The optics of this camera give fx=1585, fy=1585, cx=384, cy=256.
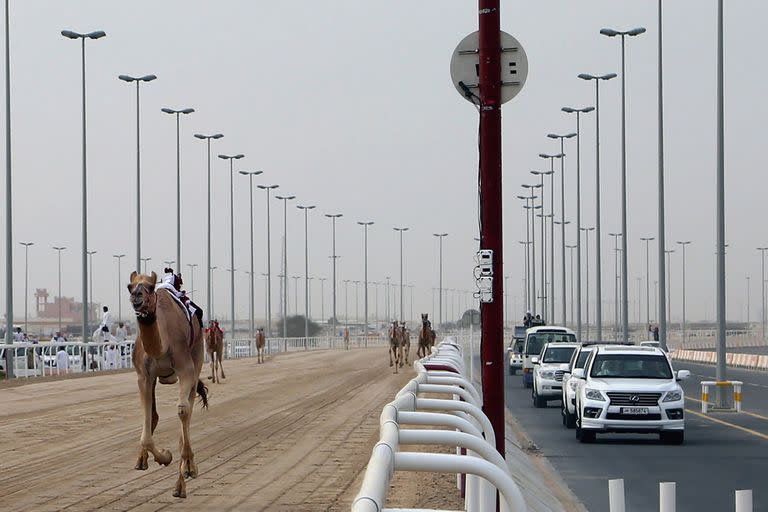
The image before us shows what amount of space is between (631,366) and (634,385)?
5.11ft

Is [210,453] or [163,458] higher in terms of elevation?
[163,458]

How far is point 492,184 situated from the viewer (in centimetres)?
1087

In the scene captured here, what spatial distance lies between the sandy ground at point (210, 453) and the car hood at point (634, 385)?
3.89 m

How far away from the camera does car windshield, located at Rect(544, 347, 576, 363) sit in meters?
38.5

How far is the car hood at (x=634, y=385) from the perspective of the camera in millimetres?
26234

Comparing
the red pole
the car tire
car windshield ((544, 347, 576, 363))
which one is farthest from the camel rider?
car windshield ((544, 347, 576, 363))

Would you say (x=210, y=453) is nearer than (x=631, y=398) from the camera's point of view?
Yes

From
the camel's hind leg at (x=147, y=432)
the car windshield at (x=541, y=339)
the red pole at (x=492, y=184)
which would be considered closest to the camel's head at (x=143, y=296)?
the camel's hind leg at (x=147, y=432)

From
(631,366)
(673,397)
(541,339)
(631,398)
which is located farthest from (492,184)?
(541,339)

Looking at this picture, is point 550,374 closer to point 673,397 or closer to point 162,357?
point 673,397

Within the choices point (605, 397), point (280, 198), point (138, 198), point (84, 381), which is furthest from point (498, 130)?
point (280, 198)

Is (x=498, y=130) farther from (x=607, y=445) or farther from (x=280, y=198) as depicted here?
(x=280, y=198)

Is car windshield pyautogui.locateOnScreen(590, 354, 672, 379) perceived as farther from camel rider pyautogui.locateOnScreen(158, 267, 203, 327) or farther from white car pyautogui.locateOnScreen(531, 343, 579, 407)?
camel rider pyautogui.locateOnScreen(158, 267, 203, 327)

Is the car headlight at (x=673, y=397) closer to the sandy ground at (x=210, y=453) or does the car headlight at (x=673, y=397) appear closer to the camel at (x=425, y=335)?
the sandy ground at (x=210, y=453)
